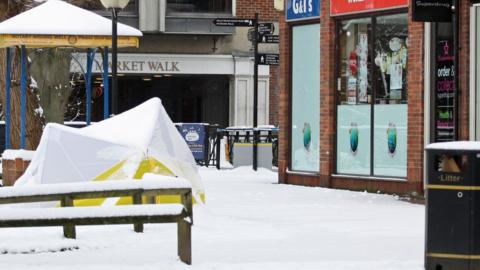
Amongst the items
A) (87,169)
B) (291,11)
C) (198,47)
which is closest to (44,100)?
(291,11)

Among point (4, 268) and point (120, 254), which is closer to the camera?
point (4, 268)

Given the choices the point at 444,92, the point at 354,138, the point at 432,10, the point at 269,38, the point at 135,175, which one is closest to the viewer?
the point at 135,175

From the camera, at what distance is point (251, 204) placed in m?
18.4

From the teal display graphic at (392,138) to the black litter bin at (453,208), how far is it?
33.8ft

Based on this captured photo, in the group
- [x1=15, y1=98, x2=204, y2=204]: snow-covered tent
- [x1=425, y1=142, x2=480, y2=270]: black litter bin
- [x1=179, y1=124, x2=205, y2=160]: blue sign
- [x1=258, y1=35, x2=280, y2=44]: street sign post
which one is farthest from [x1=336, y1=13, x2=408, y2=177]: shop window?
[x1=179, y1=124, x2=205, y2=160]: blue sign

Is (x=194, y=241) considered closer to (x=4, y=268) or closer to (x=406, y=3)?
(x=4, y=268)

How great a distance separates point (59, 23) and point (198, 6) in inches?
883

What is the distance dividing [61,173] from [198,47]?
28.6m

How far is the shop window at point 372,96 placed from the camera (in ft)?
67.5

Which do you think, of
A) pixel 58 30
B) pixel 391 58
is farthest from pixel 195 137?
pixel 58 30

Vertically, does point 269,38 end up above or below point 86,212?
above

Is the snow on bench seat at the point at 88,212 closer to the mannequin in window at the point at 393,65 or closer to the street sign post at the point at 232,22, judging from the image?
the mannequin in window at the point at 393,65

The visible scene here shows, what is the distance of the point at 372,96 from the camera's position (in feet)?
69.7

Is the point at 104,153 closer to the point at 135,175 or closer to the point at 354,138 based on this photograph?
the point at 135,175
